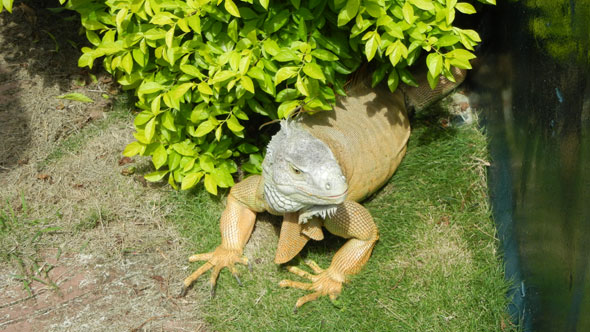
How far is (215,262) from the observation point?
3.37m

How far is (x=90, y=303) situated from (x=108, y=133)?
4.40 ft

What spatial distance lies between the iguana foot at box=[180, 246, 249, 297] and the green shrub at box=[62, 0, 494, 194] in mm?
402

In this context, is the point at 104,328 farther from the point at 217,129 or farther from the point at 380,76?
the point at 380,76

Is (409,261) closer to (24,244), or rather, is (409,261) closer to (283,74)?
(283,74)

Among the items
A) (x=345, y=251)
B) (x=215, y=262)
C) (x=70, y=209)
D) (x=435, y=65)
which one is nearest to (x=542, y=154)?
(x=435, y=65)

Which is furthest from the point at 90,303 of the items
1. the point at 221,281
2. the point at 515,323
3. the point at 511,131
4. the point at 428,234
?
the point at 511,131

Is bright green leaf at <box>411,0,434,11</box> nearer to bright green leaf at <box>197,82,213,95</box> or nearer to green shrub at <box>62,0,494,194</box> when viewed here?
green shrub at <box>62,0,494,194</box>

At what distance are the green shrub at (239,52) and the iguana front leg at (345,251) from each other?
639mm

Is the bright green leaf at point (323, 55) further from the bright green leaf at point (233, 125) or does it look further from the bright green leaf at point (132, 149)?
the bright green leaf at point (132, 149)

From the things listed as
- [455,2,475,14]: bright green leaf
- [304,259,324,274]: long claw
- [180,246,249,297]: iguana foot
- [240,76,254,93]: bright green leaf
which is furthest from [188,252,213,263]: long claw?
[455,2,475,14]: bright green leaf

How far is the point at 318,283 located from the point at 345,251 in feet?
0.80

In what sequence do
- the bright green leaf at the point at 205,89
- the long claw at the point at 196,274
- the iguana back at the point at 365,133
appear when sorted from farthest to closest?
the iguana back at the point at 365,133
the long claw at the point at 196,274
the bright green leaf at the point at 205,89

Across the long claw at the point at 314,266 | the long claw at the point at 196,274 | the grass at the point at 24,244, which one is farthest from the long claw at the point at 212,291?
the grass at the point at 24,244

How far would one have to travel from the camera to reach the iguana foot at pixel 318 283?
3.23 meters
